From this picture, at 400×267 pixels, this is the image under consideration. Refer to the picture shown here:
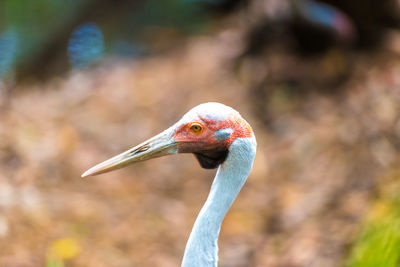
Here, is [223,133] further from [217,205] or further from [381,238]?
[381,238]

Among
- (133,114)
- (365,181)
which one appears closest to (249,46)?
(133,114)

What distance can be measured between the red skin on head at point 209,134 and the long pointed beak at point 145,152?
0.13ft

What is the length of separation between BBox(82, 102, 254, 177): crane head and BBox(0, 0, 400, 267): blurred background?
1.65m

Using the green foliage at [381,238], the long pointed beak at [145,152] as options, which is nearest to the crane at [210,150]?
the long pointed beak at [145,152]

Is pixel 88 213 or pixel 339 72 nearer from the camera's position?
pixel 88 213

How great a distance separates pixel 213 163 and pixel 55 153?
124 inches

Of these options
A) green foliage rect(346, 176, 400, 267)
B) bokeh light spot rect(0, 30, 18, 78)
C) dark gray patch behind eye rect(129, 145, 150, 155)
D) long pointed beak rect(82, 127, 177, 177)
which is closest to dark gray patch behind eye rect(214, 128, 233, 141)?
long pointed beak rect(82, 127, 177, 177)

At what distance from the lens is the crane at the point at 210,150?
2.42 metres

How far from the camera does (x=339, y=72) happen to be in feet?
21.3

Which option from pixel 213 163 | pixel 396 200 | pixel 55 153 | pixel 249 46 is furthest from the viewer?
pixel 249 46

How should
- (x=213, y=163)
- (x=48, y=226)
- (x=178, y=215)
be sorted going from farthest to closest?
(x=178, y=215), (x=48, y=226), (x=213, y=163)

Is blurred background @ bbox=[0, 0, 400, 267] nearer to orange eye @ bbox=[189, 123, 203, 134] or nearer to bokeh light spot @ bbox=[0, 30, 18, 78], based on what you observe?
bokeh light spot @ bbox=[0, 30, 18, 78]

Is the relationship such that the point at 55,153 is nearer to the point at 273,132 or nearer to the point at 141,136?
the point at 141,136

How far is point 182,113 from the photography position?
243 inches
